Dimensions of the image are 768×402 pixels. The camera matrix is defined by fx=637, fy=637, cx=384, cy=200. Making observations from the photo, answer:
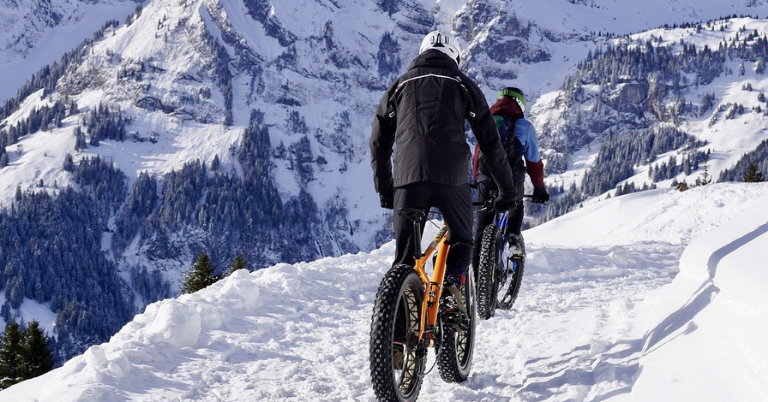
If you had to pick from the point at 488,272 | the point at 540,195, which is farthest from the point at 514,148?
the point at 488,272

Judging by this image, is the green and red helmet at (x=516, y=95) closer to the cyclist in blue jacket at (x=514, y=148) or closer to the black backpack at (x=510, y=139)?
the cyclist in blue jacket at (x=514, y=148)

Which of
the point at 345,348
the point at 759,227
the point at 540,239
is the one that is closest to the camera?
the point at 759,227

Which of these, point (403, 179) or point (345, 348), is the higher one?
point (403, 179)

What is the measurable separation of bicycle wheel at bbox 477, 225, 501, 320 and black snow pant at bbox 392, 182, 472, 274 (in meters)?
2.66

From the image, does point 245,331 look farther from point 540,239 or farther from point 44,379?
point 540,239

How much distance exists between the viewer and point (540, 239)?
3722 centimetres

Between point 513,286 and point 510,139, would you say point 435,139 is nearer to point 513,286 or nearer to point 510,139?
point 510,139

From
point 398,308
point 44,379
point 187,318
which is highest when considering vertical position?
point 398,308

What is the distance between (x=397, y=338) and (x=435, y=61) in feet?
7.61

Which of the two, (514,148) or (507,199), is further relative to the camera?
(514,148)

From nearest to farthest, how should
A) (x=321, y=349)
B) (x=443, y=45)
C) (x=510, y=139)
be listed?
(x=443, y=45) < (x=321, y=349) < (x=510, y=139)

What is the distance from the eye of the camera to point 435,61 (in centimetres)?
540

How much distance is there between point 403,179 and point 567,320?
397 centimetres

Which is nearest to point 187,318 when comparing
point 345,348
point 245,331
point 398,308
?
point 245,331
